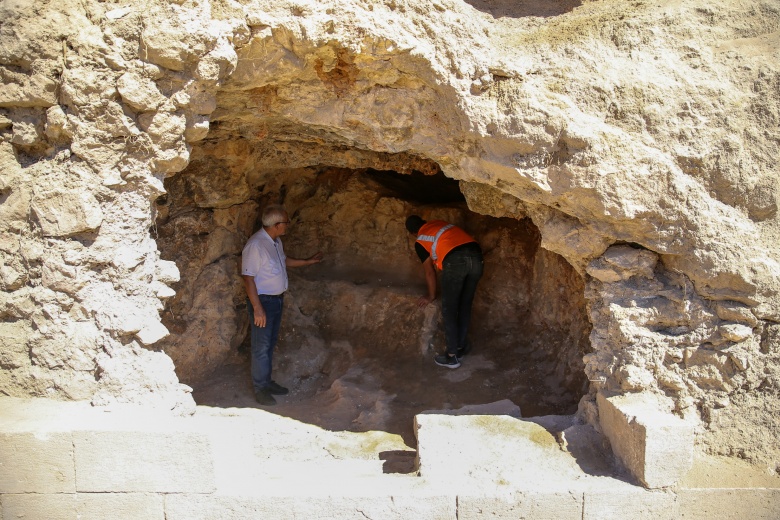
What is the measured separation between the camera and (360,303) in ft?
19.3

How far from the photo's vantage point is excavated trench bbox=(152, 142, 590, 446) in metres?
4.86

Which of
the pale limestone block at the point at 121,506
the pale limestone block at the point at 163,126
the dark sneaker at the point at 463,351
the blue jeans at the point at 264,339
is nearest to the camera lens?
the pale limestone block at the point at 121,506

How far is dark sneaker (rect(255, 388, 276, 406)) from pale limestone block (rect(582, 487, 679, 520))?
273 centimetres

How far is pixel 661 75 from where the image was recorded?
3580mm

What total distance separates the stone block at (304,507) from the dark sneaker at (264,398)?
6.40 feet

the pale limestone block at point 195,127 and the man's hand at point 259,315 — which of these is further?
the man's hand at point 259,315

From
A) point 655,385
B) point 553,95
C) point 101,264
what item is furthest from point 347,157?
point 655,385

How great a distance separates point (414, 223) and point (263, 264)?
4.70 feet

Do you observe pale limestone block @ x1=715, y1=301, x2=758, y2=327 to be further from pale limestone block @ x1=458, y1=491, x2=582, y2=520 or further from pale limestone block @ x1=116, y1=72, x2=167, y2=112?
pale limestone block @ x1=116, y1=72, x2=167, y2=112

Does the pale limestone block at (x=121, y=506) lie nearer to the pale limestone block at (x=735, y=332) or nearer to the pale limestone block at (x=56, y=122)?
the pale limestone block at (x=56, y=122)

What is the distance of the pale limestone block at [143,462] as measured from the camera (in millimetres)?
3012

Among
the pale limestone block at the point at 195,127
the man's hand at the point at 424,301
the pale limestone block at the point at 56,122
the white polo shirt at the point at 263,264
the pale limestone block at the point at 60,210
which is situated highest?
the pale limestone block at the point at 195,127

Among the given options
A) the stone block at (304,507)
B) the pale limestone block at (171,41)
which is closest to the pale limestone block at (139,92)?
the pale limestone block at (171,41)

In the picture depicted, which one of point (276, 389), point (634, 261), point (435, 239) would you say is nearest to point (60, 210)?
point (276, 389)
